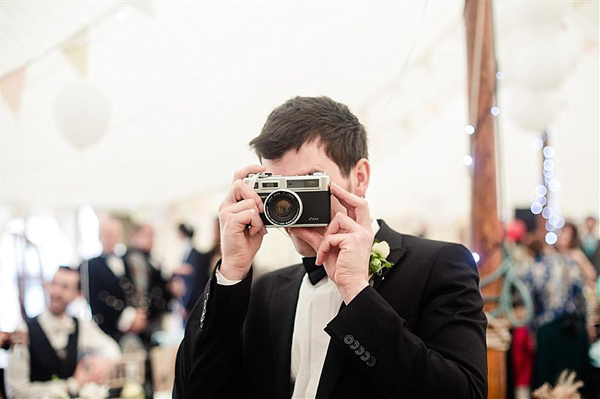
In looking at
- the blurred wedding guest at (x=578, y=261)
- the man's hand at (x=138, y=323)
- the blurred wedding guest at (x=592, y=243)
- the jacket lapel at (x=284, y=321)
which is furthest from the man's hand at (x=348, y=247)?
the blurred wedding guest at (x=592, y=243)

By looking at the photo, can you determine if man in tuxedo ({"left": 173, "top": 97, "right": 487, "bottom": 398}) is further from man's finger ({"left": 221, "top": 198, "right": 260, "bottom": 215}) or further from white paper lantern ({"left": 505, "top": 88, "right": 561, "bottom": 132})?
white paper lantern ({"left": 505, "top": 88, "right": 561, "bottom": 132})

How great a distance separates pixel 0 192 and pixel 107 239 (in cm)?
233

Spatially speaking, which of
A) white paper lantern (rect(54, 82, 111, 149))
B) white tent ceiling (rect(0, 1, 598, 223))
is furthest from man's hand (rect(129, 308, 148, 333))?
white paper lantern (rect(54, 82, 111, 149))

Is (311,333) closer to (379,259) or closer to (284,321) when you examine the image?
(284,321)

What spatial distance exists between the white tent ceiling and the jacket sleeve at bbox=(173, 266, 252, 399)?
922 millimetres

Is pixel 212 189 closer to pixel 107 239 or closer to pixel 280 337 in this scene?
pixel 107 239

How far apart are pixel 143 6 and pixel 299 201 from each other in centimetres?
103

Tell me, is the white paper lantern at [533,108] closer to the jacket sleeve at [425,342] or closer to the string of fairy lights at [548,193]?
the jacket sleeve at [425,342]

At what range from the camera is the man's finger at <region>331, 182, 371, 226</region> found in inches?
47.0

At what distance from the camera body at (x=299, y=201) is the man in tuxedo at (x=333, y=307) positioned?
0.08 feet

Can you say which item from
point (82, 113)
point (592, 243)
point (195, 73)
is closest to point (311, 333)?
point (195, 73)

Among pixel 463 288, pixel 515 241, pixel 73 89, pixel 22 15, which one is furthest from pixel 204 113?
pixel 515 241

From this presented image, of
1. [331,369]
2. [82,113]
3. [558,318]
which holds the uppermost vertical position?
[82,113]

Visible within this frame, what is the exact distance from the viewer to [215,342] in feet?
4.33
